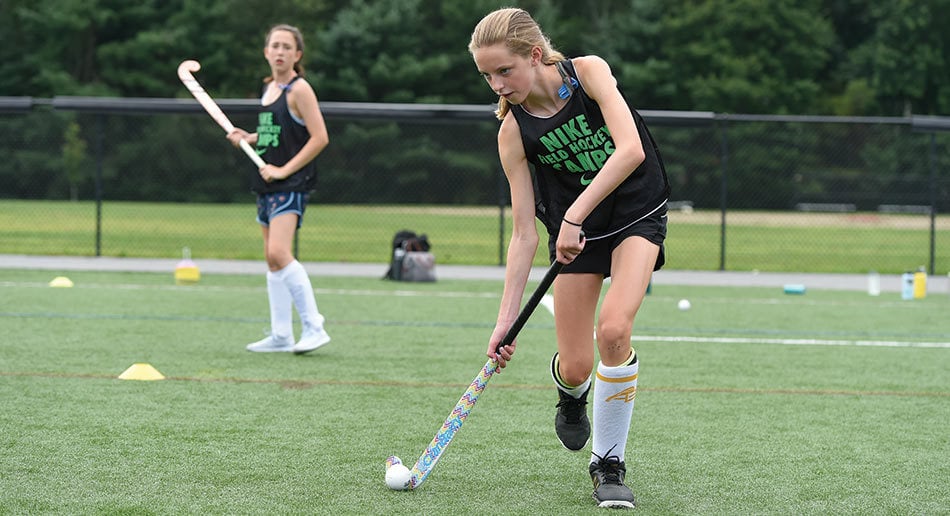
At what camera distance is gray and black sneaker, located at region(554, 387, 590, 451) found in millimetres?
4496

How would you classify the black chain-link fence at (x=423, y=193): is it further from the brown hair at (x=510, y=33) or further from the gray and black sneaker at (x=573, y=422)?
the brown hair at (x=510, y=33)

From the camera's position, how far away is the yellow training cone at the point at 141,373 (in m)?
6.40

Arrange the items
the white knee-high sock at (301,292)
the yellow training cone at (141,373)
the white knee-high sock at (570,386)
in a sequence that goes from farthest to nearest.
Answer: the white knee-high sock at (301,292), the yellow training cone at (141,373), the white knee-high sock at (570,386)

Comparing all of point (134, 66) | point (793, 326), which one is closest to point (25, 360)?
point (793, 326)

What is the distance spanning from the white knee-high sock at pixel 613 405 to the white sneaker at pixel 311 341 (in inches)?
136

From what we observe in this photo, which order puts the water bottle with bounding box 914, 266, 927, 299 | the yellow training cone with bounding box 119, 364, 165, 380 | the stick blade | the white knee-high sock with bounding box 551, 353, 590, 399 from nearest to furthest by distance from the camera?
the white knee-high sock with bounding box 551, 353, 590, 399 < the yellow training cone with bounding box 119, 364, 165, 380 < the stick blade < the water bottle with bounding box 914, 266, 927, 299

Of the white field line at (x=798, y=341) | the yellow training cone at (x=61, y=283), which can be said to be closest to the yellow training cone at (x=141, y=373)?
the white field line at (x=798, y=341)

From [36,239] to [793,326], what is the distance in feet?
43.5

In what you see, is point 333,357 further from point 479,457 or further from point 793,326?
point 793,326

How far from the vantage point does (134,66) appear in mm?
46031

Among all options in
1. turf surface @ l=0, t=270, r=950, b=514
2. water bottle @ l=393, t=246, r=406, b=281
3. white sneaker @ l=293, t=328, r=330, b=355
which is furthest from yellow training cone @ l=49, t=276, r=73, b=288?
white sneaker @ l=293, t=328, r=330, b=355

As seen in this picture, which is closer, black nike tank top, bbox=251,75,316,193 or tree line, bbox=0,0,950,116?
black nike tank top, bbox=251,75,316,193

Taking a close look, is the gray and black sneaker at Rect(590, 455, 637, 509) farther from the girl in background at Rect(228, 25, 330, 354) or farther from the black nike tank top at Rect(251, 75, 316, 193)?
the black nike tank top at Rect(251, 75, 316, 193)

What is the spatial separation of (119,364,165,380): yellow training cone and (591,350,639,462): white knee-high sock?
308 centimetres
